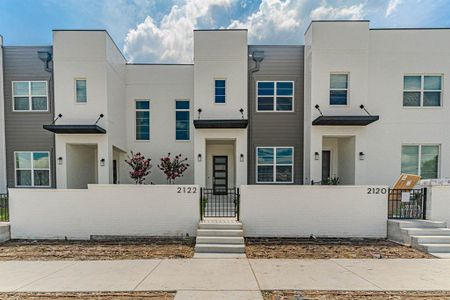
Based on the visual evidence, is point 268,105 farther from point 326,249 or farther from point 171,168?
point 326,249

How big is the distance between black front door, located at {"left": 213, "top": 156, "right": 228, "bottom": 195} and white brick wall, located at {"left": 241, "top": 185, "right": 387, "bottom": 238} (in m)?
5.07

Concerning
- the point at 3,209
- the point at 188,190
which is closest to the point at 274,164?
the point at 188,190

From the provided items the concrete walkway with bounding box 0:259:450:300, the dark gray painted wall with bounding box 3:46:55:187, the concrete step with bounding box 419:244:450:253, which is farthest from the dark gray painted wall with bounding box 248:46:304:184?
the dark gray painted wall with bounding box 3:46:55:187

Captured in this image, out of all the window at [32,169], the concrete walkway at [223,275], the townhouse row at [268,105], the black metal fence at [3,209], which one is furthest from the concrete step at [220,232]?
the window at [32,169]

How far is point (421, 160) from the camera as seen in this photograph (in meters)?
10.6

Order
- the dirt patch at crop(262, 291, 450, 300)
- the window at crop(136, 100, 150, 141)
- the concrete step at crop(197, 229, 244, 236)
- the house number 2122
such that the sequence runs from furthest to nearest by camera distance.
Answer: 1. the window at crop(136, 100, 150, 141)
2. the house number 2122
3. the concrete step at crop(197, 229, 244, 236)
4. the dirt patch at crop(262, 291, 450, 300)

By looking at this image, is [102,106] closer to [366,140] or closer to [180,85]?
[180,85]

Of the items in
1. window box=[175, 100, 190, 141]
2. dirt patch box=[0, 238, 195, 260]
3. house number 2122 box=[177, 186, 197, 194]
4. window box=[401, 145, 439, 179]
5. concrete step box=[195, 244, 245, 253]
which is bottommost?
dirt patch box=[0, 238, 195, 260]

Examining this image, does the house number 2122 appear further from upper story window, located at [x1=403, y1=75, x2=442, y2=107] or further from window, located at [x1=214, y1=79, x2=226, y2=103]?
upper story window, located at [x1=403, y1=75, x2=442, y2=107]

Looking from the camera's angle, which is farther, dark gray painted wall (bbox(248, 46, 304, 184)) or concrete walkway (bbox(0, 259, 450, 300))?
dark gray painted wall (bbox(248, 46, 304, 184))

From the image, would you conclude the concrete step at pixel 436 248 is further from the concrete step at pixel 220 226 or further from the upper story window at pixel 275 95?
the upper story window at pixel 275 95

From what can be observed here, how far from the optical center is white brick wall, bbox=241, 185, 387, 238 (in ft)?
25.4

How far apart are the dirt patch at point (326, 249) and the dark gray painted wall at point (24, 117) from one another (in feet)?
34.1

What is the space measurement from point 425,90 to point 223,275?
38.8ft
